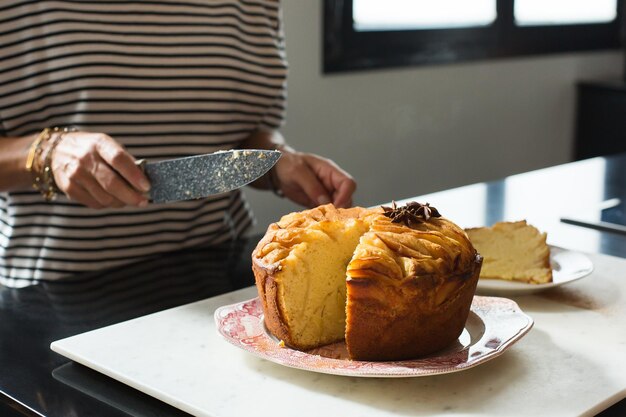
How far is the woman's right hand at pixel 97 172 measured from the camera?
1251 millimetres

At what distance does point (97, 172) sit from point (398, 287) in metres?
0.54

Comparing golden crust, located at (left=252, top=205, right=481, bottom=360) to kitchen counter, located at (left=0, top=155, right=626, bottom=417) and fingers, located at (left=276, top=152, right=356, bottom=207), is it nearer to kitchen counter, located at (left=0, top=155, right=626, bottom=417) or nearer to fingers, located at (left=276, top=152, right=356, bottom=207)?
kitchen counter, located at (left=0, top=155, right=626, bottom=417)

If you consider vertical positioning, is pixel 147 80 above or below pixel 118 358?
above

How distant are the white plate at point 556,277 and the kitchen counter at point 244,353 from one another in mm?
20

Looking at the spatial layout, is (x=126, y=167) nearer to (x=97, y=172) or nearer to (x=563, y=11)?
(x=97, y=172)

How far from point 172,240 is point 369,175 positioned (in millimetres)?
1832

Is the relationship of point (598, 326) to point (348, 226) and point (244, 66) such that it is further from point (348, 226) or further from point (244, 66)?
point (244, 66)

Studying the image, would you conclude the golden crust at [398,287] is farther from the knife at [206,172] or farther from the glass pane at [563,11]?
the glass pane at [563,11]

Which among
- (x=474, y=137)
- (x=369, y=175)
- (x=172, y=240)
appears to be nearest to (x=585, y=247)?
(x=172, y=240)

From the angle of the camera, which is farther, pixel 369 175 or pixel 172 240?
pixel 369 175

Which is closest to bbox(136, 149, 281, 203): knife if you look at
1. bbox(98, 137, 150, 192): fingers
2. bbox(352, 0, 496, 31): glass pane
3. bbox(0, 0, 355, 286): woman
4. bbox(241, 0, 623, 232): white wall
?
bbox(98, 137, 150, 192): fingers

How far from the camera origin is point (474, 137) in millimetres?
3900

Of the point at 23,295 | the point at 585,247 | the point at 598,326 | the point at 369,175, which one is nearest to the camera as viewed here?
the point at 598,326

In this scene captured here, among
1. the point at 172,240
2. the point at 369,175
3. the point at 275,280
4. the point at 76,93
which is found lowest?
the point at 369,175
